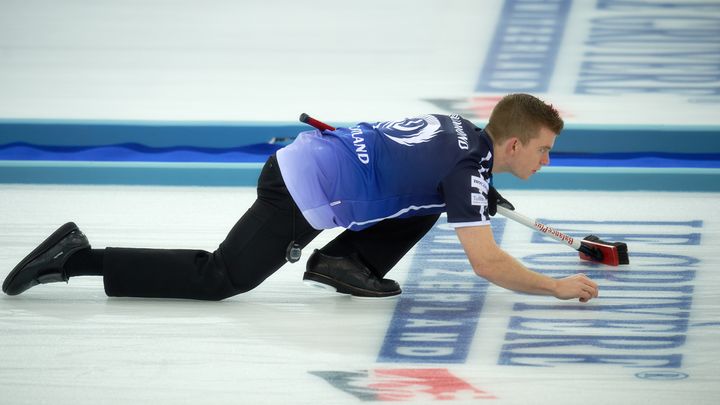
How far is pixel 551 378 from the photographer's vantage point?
3.05 meters

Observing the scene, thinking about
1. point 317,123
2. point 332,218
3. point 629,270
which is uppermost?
point 317,123

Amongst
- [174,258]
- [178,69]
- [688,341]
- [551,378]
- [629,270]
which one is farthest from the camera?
[178,69]

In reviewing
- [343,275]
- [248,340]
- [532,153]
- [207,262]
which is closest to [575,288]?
[532,153]

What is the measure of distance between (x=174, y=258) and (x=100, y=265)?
0.65ft

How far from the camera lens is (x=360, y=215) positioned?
11.4 ft

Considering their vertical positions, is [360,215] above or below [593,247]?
above

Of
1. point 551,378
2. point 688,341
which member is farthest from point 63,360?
point 688,341

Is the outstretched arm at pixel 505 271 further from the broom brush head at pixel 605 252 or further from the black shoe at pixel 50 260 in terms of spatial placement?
the black shoe at pixel 50 260

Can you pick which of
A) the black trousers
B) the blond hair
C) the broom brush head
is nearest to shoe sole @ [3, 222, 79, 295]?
the black trousers

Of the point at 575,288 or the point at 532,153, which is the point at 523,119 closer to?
the point at 532,153

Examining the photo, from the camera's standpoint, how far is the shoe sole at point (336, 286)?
3.63 metres

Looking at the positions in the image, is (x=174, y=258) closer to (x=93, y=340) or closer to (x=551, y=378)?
(x=93, y=340)

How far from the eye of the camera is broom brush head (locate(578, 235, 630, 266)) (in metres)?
3.91

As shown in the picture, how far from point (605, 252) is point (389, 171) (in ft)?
2.78
